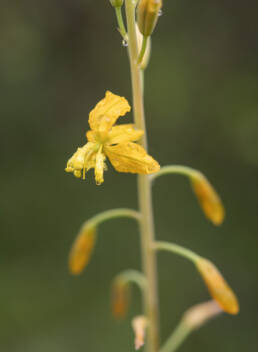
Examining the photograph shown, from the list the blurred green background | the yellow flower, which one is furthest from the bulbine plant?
the blurred green background

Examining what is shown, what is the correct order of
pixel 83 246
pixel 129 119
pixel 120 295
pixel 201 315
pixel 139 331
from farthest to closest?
pixel 129 119 < pixel 120 295 < pixel 201 315 < pixel 83 246 < pixel 139 331

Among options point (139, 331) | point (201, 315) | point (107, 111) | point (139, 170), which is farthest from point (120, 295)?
point (107, 111)

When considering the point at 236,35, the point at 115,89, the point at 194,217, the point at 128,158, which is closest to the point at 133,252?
the point at 194,217

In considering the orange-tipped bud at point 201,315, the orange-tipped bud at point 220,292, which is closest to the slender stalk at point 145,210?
the orange-tipped bud at point 201,315

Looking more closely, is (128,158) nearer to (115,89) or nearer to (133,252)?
(133,252)

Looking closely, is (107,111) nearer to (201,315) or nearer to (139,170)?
(139,170)

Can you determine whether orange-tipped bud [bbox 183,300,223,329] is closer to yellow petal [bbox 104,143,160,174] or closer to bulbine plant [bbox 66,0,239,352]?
bulbine plant [bbox 66,0,239,352]
